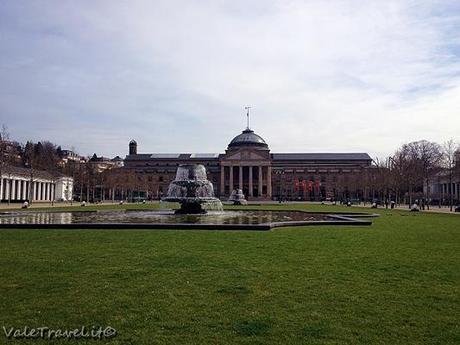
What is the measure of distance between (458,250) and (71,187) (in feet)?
352

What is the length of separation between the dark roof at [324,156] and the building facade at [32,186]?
72386mm

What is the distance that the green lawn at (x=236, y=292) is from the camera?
238 inches

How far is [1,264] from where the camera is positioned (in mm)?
10656

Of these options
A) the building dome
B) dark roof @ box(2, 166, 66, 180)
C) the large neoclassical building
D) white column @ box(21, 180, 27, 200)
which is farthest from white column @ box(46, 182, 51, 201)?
the building dome

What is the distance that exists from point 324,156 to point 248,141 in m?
29.4

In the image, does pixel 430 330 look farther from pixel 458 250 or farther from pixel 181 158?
pixel 181 158

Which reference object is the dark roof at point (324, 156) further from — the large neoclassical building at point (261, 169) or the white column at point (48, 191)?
Answer: the white column at point (48, 191)

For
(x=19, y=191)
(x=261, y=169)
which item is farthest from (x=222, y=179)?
(x=19, y=191)

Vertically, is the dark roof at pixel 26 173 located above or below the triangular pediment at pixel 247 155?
below

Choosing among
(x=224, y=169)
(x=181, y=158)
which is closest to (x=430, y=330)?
(x=224, y=169)

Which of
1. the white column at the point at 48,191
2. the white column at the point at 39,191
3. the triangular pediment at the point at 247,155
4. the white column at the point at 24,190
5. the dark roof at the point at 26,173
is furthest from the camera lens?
→ the triangular pediment at the point at 247,155

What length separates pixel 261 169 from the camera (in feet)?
440

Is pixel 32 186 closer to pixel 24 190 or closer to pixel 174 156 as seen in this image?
pixel 24 190

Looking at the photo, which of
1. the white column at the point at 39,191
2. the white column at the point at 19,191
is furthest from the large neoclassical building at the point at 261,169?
the white column at the point at 19,191
